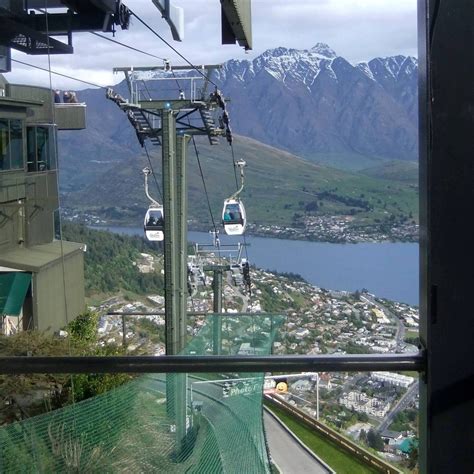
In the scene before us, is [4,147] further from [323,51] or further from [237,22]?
[323,51]

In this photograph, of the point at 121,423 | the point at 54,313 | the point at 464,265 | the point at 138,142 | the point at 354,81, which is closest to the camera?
the point at 464,265

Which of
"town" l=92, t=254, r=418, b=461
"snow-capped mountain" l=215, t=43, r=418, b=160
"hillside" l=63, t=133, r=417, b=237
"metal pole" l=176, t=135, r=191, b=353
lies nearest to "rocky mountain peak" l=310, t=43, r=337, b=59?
"snow-capped mountain" l=215, t=43, r=418, b=160

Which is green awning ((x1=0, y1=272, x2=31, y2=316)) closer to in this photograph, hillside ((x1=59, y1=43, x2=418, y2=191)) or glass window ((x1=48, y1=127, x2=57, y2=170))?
glass window ((x1=48, y1=127, x2=57, y2=170))

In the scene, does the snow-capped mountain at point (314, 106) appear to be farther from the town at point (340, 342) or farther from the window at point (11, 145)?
the window at point (11, 145)

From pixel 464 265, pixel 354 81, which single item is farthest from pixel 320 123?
pixel 464 265

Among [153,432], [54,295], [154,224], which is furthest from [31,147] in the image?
[154,224]

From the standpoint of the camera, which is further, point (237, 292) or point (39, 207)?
point (237, 292)

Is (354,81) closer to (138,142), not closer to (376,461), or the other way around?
(138,142)
